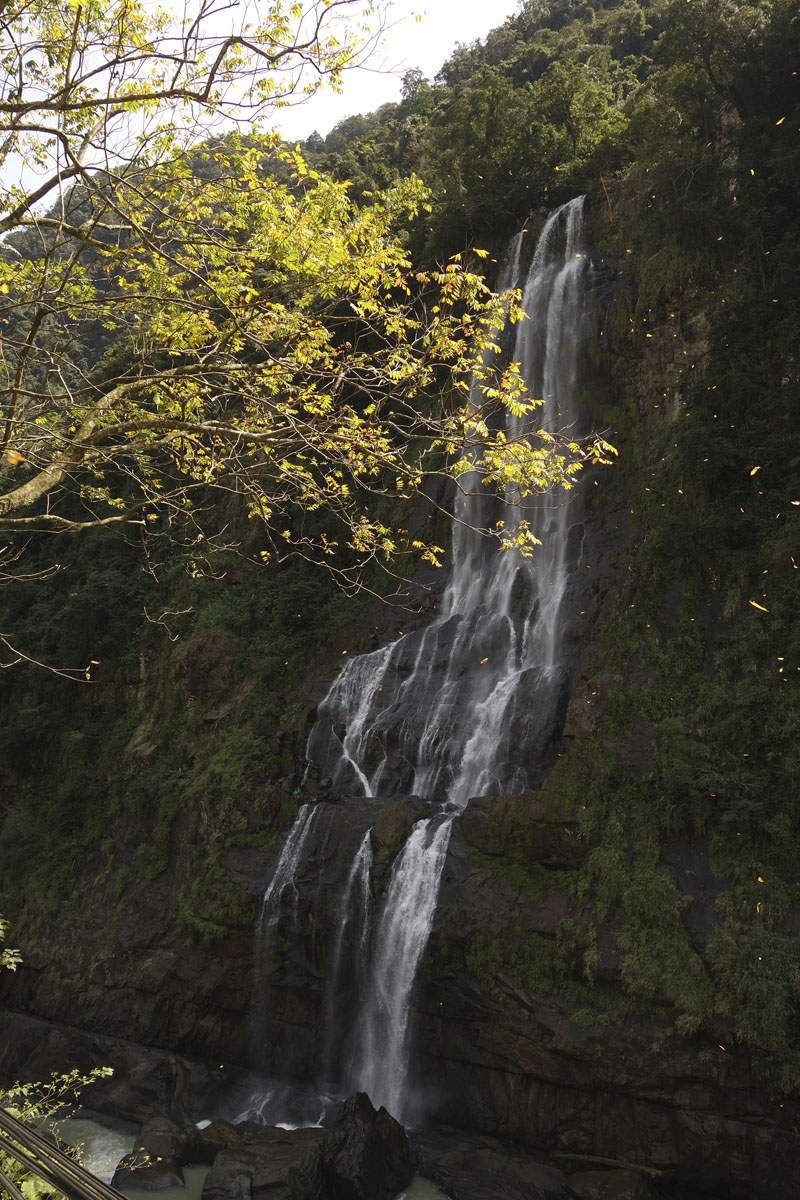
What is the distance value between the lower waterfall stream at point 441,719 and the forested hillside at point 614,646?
0.68 meters

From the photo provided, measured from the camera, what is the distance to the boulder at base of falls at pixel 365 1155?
8.50m

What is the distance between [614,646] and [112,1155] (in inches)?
393

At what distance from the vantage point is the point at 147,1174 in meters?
9.38

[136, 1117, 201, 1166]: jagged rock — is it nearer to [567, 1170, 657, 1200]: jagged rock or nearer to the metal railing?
[567, 1170, 657, 1200]: jagged rock

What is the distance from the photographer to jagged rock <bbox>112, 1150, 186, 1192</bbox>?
927 cm

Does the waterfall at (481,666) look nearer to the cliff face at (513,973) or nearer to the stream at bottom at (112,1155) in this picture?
the cliff face at (513,973)

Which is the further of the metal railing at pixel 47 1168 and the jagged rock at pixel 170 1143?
the jagged rock at pixel 170 1143

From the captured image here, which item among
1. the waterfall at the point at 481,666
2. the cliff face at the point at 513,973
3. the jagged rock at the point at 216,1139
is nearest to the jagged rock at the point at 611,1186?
the cliff face at the point at 513,973

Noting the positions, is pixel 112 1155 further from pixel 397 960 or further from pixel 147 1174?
pixel 397 960

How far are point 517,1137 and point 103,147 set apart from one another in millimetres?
11037

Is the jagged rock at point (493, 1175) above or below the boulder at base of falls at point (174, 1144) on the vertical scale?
above

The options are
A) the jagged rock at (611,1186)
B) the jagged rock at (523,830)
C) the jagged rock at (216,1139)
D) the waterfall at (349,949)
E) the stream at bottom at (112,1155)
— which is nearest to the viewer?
the jagged rock at (611,1186)

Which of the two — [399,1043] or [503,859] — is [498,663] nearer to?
[503,859]

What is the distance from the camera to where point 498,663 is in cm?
1441
